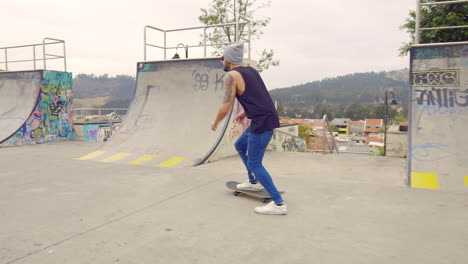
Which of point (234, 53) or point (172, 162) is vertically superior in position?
point (234, 53)

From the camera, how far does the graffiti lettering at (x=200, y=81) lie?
8.16m

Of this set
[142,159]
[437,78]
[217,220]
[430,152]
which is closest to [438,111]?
[437,78]

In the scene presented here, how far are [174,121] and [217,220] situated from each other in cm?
507

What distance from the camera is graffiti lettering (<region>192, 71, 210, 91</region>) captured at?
26.8 feet

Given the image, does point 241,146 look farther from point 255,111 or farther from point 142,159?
point 142,159

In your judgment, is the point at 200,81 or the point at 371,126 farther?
the point at 371,126

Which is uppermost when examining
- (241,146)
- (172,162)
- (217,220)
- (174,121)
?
(174,121)

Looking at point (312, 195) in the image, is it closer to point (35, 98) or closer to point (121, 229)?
point (121, 229)

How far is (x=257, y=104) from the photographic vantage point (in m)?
3.65

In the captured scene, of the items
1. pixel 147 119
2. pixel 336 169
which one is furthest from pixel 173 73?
pixel 336 169

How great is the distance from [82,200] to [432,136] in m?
5.47

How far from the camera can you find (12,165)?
6.53m

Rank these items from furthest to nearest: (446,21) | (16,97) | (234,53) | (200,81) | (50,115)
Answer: (446,21)
(16,97)
(50,115)
(200,81)
(234,53)

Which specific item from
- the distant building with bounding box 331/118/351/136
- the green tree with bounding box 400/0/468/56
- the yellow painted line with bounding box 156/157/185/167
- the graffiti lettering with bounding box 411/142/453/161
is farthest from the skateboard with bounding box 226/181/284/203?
the distant building with bounding box 331/118/351/136
